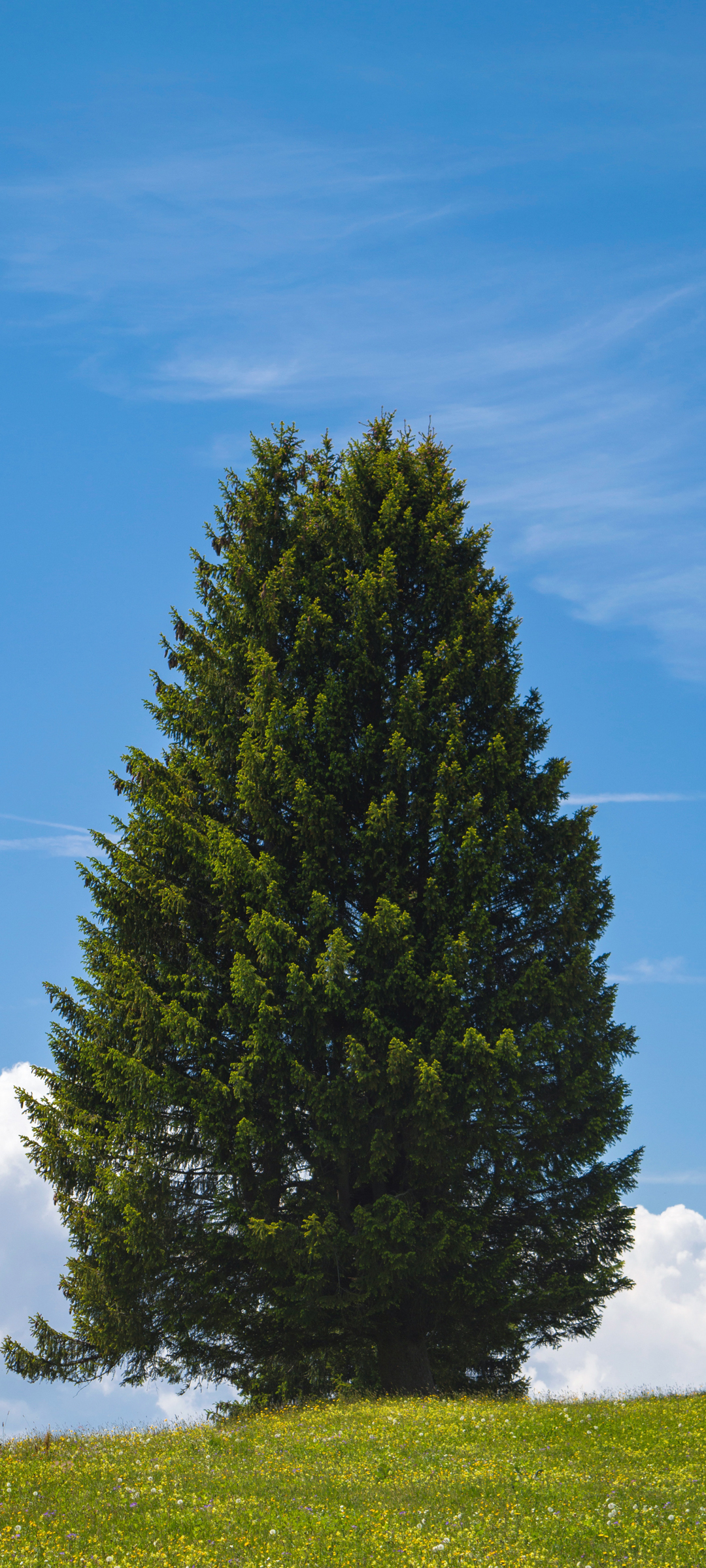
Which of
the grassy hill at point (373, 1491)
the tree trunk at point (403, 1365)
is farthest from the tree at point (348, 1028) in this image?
the grassy hill at point (373, 1491)

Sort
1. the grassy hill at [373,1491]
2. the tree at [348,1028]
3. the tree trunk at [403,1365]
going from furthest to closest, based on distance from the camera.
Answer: the tree trunk at [403,1365], the tree at [348,1028], the grassy hill at [373,1491]

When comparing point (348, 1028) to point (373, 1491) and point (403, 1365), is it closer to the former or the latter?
point (403, 1365)

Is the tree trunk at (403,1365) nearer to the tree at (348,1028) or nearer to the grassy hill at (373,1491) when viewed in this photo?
the tree at (348,1028)

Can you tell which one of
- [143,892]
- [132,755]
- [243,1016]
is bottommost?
[243,1016]

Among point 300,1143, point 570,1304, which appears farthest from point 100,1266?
point 570,1304

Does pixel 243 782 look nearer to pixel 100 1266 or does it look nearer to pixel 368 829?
pixel 368 829

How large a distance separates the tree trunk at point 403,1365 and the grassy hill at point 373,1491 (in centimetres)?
262

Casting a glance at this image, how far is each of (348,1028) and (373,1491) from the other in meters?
6.95

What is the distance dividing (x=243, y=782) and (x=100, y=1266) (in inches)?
313

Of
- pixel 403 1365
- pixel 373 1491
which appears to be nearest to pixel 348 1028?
pixel 403 1365

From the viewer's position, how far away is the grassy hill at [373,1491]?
9.59m

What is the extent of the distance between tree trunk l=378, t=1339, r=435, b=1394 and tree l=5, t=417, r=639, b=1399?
42 mm

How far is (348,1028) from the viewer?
Answer: 1697 centimetres

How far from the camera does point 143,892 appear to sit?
18.6 meters
